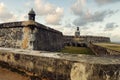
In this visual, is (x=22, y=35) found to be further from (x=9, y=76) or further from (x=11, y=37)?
(x=9, y=76)

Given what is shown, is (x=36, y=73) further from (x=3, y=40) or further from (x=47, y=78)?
(x=3, y=40)

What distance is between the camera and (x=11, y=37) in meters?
8.81

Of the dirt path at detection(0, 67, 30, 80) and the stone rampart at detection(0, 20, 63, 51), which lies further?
the stone rampart at detection(0, 20, 63, 51)

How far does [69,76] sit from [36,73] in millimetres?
743

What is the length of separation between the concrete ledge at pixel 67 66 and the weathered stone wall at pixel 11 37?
14.8 ft

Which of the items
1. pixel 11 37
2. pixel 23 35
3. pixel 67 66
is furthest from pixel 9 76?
pixel 11 37

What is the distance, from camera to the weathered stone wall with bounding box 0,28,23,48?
841cm

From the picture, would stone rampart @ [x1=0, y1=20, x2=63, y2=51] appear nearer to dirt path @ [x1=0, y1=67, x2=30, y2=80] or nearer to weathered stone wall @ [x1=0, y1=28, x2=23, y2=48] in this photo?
weathered stone wall @ [x1=0, y1=28, x2=23, y2=48]

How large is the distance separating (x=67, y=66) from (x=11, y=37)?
21.1 feet

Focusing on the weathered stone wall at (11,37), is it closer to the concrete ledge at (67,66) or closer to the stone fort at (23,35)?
the stone fort at (23,35)

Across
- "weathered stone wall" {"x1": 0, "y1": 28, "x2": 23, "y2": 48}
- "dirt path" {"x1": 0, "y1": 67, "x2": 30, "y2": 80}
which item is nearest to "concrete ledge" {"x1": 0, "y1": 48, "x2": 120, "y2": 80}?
"dirt path" {"x1": 0, "y1": 67, "x2": 30, "y2": 80}

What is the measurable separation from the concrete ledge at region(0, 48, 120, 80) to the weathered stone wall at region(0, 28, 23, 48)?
4.50 metres

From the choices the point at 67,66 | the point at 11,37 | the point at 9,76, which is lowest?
the point at 9,76

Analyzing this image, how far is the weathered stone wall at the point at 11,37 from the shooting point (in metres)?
8.41
